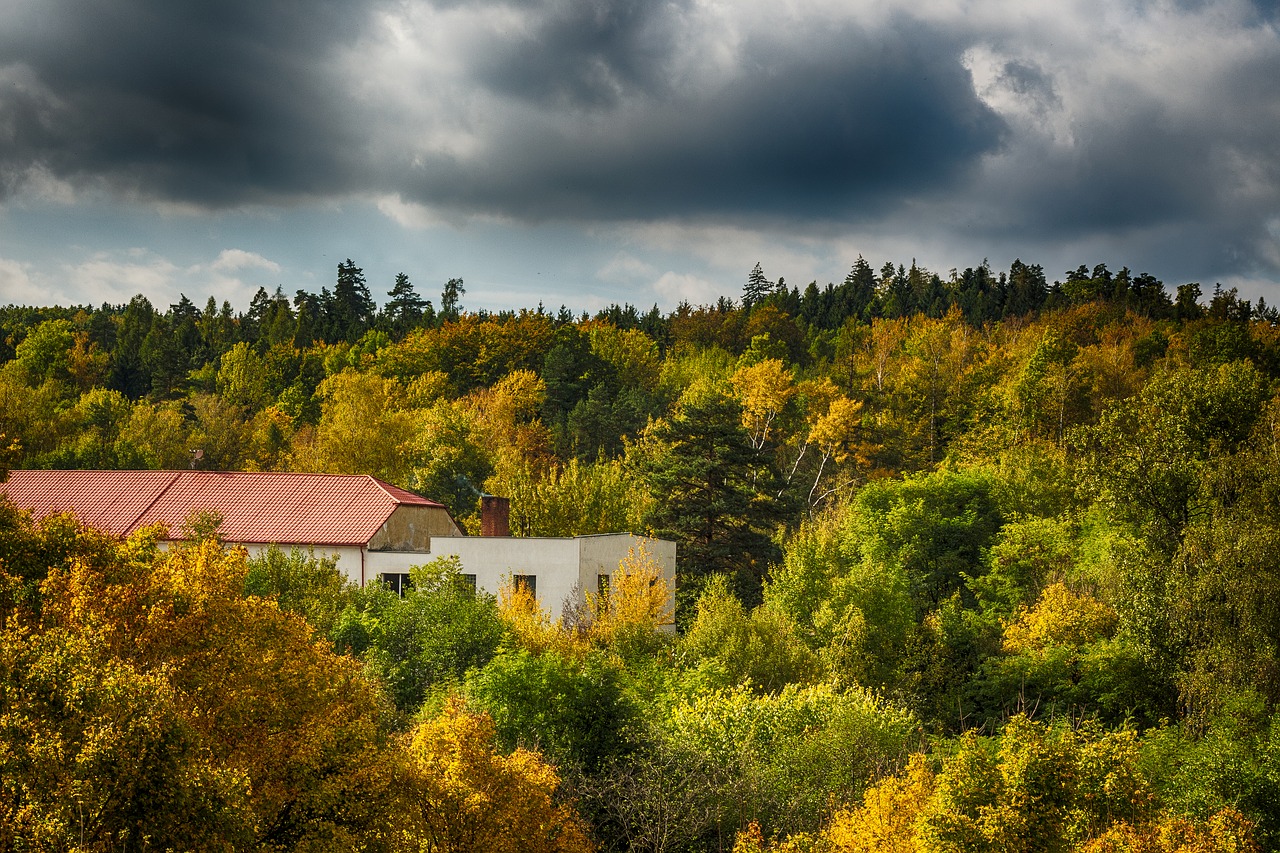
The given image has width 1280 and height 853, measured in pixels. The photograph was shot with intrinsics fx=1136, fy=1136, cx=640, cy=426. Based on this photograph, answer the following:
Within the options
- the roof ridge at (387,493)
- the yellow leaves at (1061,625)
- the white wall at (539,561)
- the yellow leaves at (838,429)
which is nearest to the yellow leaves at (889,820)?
the white wall at (539,561)

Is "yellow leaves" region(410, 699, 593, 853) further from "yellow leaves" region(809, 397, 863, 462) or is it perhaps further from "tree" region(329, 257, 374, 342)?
"tree" region(329, 257, 374, 342)

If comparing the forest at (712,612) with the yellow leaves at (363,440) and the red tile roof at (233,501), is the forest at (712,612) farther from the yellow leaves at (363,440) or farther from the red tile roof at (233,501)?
the red tile roof at (233,501)

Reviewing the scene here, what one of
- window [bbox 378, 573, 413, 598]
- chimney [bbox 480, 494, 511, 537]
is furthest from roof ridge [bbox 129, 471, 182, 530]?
chimney [bbox 480, 494, 511, 537]

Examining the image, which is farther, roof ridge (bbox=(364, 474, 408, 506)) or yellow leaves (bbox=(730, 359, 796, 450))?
yellow leaves (bbox=(730, 359, 796, 450))

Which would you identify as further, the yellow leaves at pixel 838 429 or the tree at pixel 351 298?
the tree at pixel 351 298

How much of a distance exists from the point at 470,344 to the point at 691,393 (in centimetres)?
2717

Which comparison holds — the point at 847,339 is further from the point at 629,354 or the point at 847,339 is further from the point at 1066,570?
the point at 1066,570

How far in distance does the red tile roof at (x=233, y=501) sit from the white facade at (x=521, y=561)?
0.99 meters

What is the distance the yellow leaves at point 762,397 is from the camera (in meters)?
72.5

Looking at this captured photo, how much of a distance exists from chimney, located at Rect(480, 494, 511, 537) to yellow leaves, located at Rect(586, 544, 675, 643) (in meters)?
5.15

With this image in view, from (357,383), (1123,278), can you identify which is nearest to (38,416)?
(357,383)

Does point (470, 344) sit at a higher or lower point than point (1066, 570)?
higher

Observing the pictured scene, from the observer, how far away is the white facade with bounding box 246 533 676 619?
3891cm

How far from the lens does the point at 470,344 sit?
315 feet
